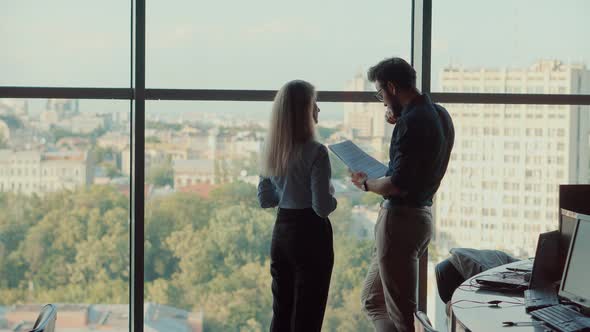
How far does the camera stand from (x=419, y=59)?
4910mm

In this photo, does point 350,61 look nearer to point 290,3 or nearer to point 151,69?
point 290,3

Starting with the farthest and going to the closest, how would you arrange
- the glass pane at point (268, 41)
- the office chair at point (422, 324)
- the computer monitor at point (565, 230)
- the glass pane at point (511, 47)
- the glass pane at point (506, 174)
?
the glass pane at point (506, 174) → the glass pane at point (511, 47) → the glass pane at point (268, 41) → the computer monitor at point (565, 230) → the office chair at point (422, 324)

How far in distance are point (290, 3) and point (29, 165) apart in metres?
1.87

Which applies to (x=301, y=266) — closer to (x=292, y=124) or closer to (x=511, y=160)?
(x=292, y=124)

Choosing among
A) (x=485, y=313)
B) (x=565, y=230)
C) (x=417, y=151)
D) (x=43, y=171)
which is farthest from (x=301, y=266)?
(x=43, y=171)

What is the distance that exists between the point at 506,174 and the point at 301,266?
76.1 inches

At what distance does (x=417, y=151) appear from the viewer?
3.73 m

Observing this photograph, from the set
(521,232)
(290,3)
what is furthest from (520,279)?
(290,3)

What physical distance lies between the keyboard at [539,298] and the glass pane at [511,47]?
185cm

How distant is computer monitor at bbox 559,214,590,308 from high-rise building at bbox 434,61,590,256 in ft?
6.34

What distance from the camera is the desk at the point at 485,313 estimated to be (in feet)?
9.80

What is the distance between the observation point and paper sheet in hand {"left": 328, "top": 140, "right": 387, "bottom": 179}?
13.4 ft

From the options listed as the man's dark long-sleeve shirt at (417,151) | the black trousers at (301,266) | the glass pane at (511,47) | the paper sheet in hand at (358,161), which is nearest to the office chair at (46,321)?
the black trousers at (301,266)

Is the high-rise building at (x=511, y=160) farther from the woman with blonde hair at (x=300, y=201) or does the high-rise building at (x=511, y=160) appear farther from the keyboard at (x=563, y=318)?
the keyboard at (x=563, y=318)
